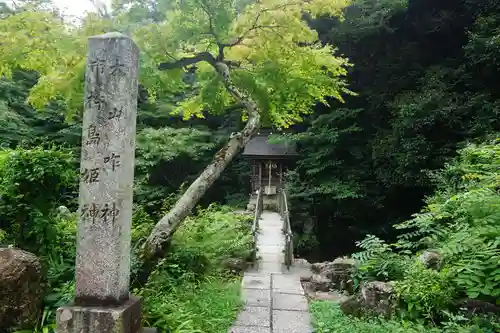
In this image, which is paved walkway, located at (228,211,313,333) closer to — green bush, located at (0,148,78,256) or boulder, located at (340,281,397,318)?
boulder, located at (340,281,397,318)

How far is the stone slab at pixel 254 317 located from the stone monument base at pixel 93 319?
1.82 m

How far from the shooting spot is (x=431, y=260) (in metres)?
5.14

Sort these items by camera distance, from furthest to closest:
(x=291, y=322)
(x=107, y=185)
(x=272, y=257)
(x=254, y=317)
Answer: (x=272, y=257) → (x=254, y=317) → (x=291, y=322) → (x=107, y=185)

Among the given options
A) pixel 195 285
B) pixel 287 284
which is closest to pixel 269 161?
pixel 287 284

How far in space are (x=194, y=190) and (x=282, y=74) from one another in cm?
288

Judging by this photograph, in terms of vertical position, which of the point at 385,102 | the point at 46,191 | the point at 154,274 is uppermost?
the point at 385,102

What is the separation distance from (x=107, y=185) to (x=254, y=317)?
9.48 ft

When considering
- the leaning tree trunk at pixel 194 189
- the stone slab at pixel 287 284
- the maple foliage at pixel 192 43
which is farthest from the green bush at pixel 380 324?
the maple foliage at pixel 192 43

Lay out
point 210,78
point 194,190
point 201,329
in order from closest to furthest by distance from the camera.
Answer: point 201,329 < point 194,190 < point 210,78

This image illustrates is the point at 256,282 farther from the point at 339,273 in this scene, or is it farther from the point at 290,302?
the point at 339,273

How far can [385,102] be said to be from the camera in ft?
48.4

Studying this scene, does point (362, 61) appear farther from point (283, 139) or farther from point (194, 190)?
point (194, 190)

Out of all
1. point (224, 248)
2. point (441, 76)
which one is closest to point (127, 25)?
point (224, 248)

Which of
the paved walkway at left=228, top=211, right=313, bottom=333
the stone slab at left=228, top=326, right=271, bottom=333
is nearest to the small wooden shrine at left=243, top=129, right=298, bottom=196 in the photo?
the paved walkway at left=228, top=211, right=313, bottom=333
